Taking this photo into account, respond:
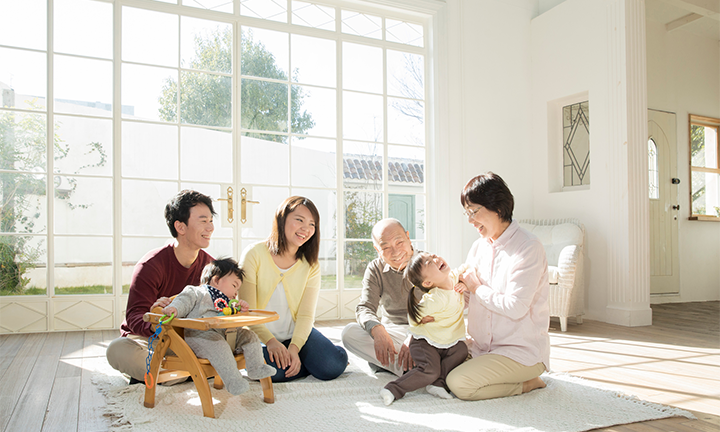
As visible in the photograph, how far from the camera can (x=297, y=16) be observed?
4.84 meters

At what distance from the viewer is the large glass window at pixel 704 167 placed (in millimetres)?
6570

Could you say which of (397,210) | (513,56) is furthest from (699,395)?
(513,56)

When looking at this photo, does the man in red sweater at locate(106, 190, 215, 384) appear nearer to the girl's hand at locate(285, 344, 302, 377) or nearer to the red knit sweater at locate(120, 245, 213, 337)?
the red knit sweater at locate(120, 245, 213, 337)

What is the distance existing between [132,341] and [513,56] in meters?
5.12

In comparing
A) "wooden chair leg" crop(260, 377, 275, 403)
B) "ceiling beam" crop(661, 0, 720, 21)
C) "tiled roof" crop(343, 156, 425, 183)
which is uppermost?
"ceiling beam" crop(661, 0, 720, 21)

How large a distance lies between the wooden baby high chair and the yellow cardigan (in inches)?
10.2

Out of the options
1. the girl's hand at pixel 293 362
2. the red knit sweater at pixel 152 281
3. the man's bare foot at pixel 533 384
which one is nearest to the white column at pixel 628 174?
the man's bare foot at pixel 533 384

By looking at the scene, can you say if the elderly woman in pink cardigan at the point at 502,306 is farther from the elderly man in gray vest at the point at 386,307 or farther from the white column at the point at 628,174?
the white column at the point at 628,174

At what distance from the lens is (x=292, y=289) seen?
94.4 inches

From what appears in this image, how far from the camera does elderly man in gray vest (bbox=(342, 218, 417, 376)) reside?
224 centimetres

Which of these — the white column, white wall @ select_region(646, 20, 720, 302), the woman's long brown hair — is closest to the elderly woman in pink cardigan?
the woman's long brown hair

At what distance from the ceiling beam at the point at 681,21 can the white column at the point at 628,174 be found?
2.12 m

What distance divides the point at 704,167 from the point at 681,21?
6.61 feet

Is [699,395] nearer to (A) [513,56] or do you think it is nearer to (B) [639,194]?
(B) [639,194]
